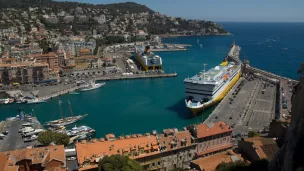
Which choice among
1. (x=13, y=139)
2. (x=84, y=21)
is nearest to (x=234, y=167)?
(x=13, y=139)

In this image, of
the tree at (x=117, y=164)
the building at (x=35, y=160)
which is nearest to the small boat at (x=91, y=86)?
the building at (x=35, y=160)

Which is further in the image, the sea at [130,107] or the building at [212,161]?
the sea at [130,107]

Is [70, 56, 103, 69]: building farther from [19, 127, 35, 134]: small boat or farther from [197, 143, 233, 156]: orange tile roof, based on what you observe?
[197, 143, 233, 156]: orange tile roof

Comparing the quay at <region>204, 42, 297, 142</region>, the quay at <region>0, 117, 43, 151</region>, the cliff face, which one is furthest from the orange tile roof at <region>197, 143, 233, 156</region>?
the quay at <region>0, 117, 43, 151</region>

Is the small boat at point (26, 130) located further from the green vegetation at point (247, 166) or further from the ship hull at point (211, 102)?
the green vegetation at point (247, 166)

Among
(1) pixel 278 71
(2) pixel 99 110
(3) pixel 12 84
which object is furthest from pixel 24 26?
(1) pixel 278 71

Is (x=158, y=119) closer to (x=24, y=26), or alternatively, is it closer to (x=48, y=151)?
(x=48, y=151)
